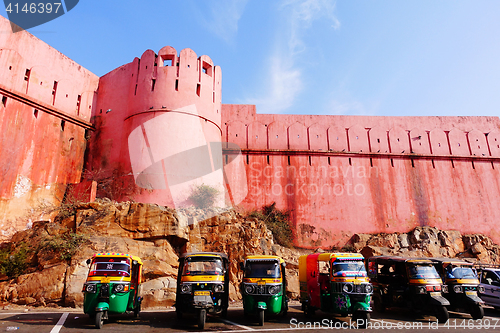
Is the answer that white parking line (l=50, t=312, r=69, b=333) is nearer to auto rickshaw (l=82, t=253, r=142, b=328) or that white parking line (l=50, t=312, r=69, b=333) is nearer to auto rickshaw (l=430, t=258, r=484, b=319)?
auto rickshaw (l=82, t=253, r=142, b=328)

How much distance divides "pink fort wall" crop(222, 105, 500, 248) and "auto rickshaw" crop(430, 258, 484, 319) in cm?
807

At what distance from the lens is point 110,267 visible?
7.92 m

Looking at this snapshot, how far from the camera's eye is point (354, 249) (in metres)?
17.6

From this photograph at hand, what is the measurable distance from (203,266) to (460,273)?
7917mm

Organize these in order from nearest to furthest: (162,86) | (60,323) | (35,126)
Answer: (60,323)
(35,126)
(162,86)

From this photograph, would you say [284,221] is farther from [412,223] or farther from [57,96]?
[57,96]

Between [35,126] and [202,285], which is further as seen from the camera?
[35,126]

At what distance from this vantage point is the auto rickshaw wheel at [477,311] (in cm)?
887

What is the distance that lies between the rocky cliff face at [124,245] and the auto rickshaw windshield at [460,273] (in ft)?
18.0

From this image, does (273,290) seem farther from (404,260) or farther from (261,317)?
(404,260)

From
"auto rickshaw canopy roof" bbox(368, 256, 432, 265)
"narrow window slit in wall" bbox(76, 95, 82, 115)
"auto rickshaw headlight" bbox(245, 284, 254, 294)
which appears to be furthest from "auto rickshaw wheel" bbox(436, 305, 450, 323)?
"narrow window slit in wall" bbox(76, 95, 82, 115)

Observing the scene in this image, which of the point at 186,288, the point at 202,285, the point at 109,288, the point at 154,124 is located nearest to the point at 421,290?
the point at 202,285

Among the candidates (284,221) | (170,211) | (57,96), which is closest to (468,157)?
(284,221)

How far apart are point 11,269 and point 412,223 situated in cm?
1942
